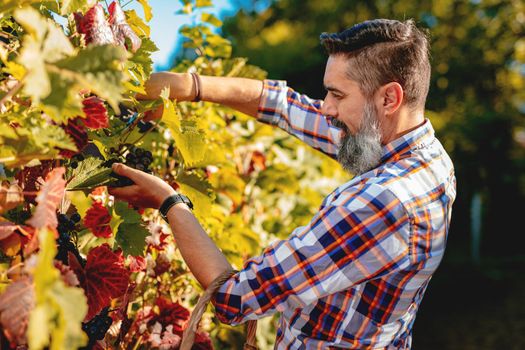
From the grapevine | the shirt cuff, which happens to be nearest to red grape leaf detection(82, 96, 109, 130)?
the grapevine

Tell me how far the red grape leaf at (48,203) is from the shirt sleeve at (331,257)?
23.9 inches

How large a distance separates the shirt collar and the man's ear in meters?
0.09

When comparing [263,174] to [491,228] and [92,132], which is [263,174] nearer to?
[92,132]

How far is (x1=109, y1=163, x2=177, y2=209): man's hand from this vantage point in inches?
54.4

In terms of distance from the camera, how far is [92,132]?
132 centimetres

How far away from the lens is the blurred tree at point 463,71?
1162 cm

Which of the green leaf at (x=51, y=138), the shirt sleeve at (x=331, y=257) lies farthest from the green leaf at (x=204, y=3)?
the green leaf at (x=51, y=138)

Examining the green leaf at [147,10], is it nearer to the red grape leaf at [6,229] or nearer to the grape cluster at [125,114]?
the grape cluster at [125,114]

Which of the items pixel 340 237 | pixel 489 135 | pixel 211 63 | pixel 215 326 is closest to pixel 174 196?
pixel 340 237

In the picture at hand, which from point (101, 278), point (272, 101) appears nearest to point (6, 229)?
point (101, 278)

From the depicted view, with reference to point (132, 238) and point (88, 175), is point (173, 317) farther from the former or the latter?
point (88, 175)

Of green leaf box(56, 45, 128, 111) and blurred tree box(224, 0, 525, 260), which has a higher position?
blurred tree box(224, 0, 525, 260)

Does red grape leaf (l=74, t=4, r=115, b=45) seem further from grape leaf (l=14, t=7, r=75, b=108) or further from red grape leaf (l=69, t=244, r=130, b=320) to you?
red grape leaf (l=69, t=244, r=130, b=320)

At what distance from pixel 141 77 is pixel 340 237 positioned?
65cm
